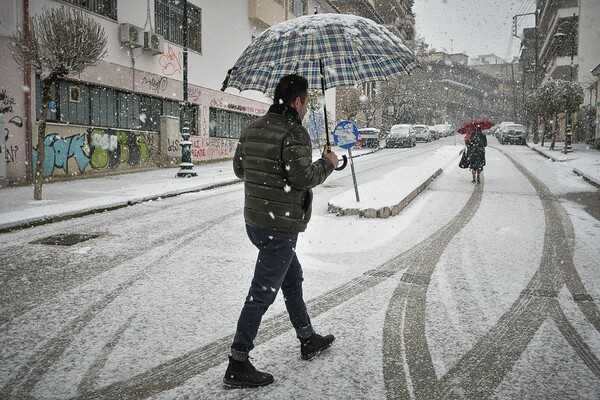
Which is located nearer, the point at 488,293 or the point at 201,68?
the point at 488,293

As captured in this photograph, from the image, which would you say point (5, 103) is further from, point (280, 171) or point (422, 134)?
point (422, 134)

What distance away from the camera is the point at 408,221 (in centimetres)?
809

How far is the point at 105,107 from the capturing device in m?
16.1

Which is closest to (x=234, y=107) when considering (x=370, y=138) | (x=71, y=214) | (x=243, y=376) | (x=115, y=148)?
(x=115, y=148)

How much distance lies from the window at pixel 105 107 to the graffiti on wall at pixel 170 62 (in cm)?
124

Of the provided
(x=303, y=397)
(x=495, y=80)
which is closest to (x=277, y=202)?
(x=303, y=397)

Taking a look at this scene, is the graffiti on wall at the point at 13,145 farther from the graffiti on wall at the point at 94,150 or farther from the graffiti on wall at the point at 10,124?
the graffiti on wall at the point at 94,150

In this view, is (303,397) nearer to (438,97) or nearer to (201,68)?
(201,68)

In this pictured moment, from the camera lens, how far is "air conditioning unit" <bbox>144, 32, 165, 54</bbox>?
56.5 feet

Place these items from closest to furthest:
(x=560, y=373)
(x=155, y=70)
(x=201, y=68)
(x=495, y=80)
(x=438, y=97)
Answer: (x=560, y=373) < (x=155, y=70) < (x=201, y=68) < (x=438, y=97) < (x=495, y=80)

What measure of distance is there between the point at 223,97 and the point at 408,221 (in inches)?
714

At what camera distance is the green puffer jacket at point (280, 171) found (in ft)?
9.05

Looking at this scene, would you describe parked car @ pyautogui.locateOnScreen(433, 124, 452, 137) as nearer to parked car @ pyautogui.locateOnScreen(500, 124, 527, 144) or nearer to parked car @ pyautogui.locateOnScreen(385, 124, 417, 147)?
parked car @ pyautogui.locateOnScreen(500, 124, 527, 144)

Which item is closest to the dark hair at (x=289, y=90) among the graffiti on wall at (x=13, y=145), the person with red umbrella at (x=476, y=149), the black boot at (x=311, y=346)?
the black boot at (x=311, y=346)
